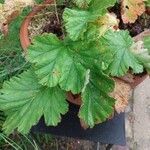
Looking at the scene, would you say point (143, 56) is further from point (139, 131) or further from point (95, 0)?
point (139, 131)

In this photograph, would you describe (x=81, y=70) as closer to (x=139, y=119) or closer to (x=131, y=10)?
(x=131, y=10)

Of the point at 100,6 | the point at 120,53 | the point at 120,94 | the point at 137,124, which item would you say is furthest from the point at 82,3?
the point at 137,124

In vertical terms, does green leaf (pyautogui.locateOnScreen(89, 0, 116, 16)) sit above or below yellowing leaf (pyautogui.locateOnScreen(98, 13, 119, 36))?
above

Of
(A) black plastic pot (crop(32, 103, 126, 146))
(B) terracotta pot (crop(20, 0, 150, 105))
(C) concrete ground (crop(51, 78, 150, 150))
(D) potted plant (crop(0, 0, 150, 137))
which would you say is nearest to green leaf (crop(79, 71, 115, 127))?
(D) potted plant (crop(0, 0, 150, 137))

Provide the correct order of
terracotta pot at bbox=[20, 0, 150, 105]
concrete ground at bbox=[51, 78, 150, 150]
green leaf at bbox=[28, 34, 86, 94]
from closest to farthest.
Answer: green leaf at bbox=[28, 34, 86, 94], terracotta pot at bbox=[20, 0, 150, 105], concrete ground at bbox=[51, 78, 150, 150]

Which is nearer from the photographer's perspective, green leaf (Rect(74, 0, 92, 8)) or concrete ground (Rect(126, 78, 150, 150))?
green leaf (Rect(74, 0, 92, 8))

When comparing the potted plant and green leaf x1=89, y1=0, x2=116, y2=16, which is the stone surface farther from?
green leaf x1=89, y1=0, x2=116, y2=16

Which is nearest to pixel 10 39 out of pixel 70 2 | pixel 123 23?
pixel 70 2
